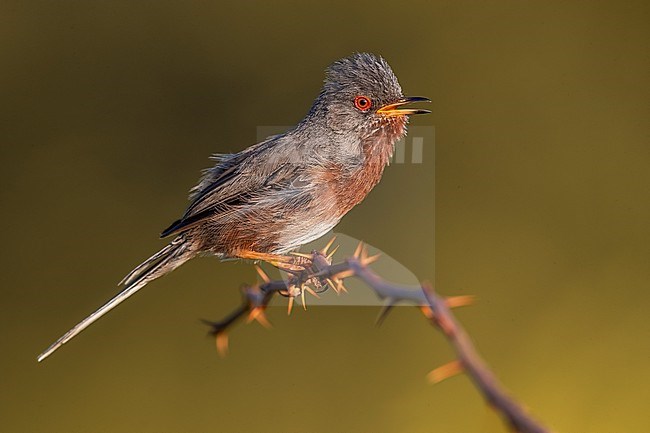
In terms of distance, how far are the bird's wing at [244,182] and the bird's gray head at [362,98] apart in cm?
30

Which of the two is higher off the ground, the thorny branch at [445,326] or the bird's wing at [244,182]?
the thorny branch at [445,326]

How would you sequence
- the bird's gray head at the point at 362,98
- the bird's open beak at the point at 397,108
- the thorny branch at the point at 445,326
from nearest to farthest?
the thorny branch at the point at 445,326, the bird's open beak at the point at 397,108, the bird's gray head at the point at 362,98

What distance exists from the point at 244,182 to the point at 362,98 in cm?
68

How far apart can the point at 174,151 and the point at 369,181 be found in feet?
7.32

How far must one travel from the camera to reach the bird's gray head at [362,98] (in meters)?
3.39

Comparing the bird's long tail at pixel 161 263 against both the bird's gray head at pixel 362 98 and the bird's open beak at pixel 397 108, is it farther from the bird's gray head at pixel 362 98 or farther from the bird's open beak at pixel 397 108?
the bird's open beak at pixel 397 108

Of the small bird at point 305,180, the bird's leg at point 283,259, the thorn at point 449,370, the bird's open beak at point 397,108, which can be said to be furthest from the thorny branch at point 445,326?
the bird's open beak at point 397,108

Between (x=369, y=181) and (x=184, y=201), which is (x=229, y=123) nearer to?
(x=184, y=201)

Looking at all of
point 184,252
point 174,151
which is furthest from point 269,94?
point 184,252

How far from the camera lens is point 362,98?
3.45 m

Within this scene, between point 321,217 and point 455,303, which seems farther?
point 321,217

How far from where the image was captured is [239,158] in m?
3.74


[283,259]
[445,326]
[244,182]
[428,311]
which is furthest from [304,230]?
[445,326]

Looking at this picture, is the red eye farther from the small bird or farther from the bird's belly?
the bird's belly
